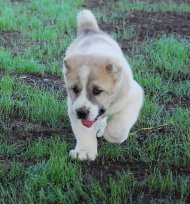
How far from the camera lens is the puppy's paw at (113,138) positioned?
4.56 meters

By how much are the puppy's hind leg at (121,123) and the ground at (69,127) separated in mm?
111

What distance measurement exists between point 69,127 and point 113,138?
2.61ft

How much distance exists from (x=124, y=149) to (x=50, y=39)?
414 centimetres

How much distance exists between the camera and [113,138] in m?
4.59

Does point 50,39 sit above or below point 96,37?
below

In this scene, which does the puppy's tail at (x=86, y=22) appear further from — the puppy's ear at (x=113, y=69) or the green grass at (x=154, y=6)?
the green grass at (x=154, y=6)

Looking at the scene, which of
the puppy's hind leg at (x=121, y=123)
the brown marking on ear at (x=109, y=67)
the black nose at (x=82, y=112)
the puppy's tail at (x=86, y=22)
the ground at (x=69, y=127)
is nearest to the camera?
the ground at (x=69, y=127)

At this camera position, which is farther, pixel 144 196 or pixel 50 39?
pixel 50 39

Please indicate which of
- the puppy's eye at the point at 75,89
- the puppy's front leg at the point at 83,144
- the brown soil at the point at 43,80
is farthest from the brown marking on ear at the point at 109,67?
the brown soil at the point at 43,80

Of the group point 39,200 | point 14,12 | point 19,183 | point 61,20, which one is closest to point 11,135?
point 19,183

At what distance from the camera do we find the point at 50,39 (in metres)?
8.41

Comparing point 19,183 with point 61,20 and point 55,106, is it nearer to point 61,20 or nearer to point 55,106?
point 55,106

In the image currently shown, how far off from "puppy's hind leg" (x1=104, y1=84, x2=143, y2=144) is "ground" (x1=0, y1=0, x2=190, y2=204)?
111mm

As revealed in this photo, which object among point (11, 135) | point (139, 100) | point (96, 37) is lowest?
point (11, 135)
